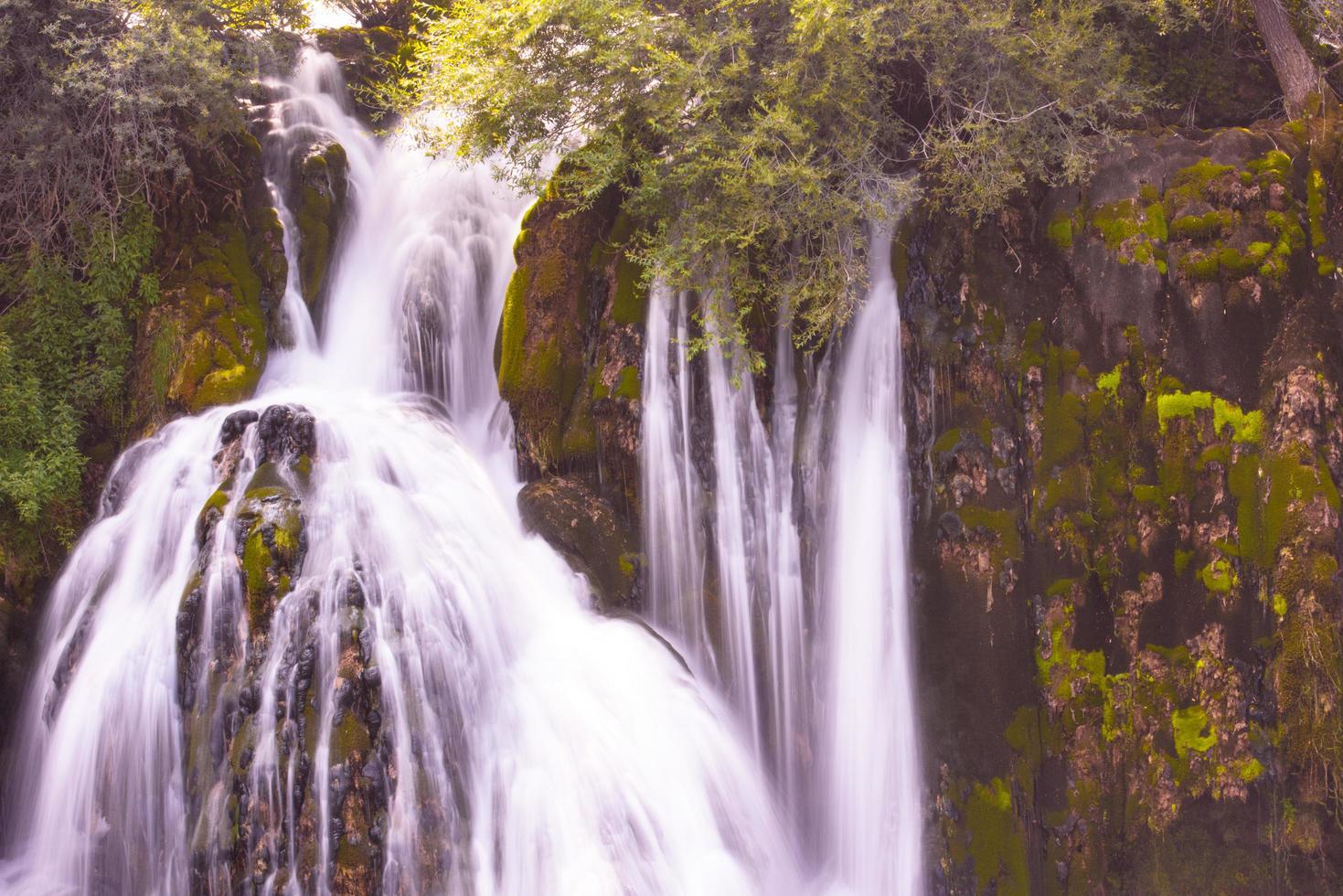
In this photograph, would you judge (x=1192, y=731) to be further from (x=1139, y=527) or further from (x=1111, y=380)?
(x=1111, y=380)

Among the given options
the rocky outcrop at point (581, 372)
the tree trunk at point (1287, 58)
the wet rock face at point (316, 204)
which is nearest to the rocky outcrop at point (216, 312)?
the wet rock face at point (316, 204)

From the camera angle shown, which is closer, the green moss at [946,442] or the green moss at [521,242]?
the green moss at [946,442]

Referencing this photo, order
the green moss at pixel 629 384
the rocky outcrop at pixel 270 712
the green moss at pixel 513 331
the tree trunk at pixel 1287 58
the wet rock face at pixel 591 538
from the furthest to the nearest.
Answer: the green moss at pixel 513 331
the green moss at pixel 629 384
the wet rock face at pixel 591 538
the tree trunk at pixel 1287 58
the rocky outcrop at pixel 270 712

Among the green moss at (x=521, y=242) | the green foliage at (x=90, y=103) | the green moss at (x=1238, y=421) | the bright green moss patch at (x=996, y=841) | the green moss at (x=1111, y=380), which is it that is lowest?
the bright green moss patch at (x=996, y=841)

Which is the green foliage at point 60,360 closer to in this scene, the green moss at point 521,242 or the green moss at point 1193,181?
the green moss at point 521,242

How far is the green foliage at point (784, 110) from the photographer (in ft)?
24.4

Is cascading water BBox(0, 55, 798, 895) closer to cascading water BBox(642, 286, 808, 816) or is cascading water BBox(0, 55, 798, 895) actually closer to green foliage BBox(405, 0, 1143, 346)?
cascading water BBox(642, 286, 808, 816)

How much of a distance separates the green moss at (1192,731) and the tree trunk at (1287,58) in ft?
16.5

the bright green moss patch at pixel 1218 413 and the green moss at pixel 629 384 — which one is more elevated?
the green moss at pixel 629 384

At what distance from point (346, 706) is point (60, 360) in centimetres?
545

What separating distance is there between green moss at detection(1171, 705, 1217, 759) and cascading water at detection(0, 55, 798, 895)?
3050mm

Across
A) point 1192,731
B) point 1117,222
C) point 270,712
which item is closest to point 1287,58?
point 1117,222

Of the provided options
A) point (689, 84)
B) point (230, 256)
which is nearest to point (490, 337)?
point (230, 256)

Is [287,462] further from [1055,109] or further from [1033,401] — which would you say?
[1055,109]
